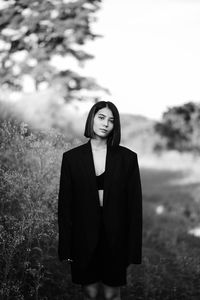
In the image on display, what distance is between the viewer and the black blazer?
120 inches

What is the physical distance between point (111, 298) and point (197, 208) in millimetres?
11622

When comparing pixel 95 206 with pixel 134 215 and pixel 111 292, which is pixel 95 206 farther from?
pixel 111 292

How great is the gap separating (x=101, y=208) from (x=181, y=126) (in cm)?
3596

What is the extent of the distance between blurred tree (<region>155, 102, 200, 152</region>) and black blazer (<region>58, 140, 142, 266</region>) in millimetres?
35199

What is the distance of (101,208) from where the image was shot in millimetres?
3068

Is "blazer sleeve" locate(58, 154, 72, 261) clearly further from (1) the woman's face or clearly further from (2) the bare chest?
(1) the woman's face

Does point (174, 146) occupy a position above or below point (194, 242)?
above

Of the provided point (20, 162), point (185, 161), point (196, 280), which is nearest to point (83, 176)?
point (20, 162)

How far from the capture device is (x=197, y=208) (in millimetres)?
14406

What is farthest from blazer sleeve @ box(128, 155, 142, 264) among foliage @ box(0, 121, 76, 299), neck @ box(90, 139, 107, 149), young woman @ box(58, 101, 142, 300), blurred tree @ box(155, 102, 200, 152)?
blurred tree @ box(155, 102, 200, 152)

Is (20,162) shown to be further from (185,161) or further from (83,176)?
(185,161)

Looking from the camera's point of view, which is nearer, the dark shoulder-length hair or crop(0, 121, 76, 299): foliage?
the dark shoulder-length hair

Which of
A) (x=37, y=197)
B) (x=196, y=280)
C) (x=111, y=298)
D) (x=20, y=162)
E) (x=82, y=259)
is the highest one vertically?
(x=20, y=162)

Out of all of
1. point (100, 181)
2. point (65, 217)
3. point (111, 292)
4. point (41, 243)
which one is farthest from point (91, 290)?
point (41, 243)
